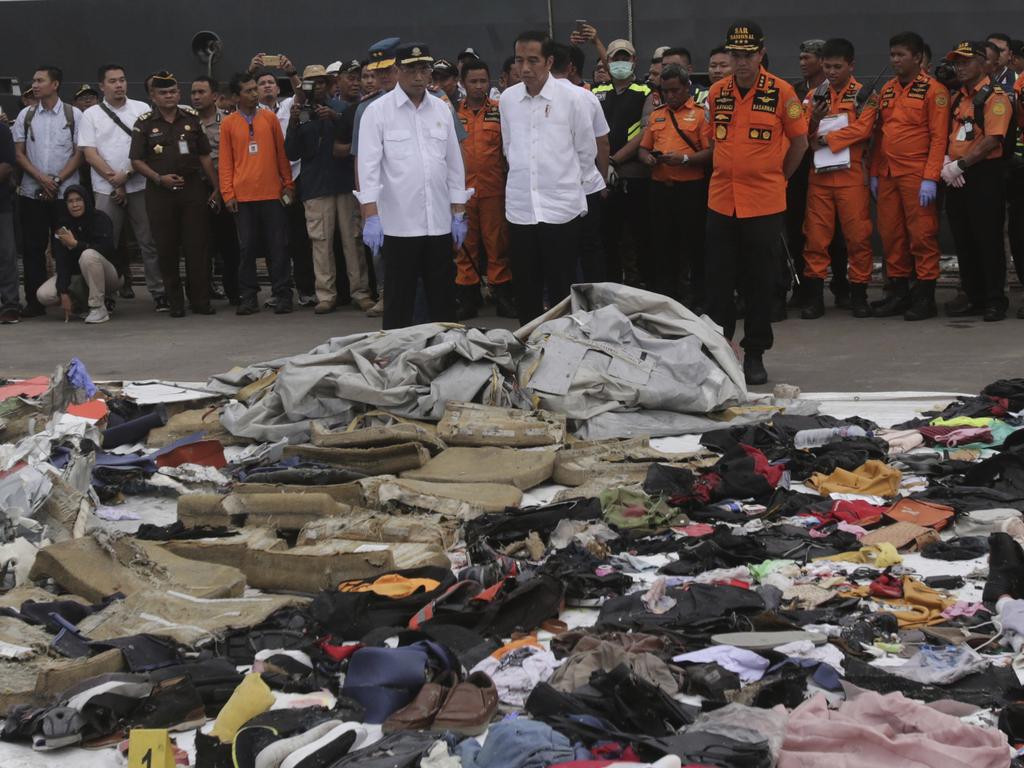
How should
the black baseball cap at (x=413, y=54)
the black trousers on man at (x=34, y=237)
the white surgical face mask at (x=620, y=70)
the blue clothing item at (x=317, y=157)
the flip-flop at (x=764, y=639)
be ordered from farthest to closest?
the black trousers on man at (x=34, y=237) < the blue clothing item at (x=317, y=157) < the white surgical face mask at (x=620, y=70) < the black baseball cap at (x=413, y=54) < the flip-flop at (x=764, y=639)

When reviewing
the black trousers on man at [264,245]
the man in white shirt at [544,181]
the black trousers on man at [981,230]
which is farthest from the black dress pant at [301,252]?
the black trousers on man at [981,230]

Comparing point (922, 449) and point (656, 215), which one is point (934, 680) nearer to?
point (922, 449)

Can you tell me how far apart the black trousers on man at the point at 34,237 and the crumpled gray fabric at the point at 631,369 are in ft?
21.3

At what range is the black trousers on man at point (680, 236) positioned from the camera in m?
10.0

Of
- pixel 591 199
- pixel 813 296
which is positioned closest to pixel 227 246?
pixel 591 199

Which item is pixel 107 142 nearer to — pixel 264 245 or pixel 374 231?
pixel 264 245

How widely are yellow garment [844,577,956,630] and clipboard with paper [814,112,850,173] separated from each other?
5.96 m

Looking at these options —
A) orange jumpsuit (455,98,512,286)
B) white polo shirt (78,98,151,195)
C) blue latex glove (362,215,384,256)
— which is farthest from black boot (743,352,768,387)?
white polo shirt (78,98,151,195)

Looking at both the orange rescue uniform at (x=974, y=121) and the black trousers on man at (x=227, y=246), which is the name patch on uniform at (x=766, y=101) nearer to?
the orange rescue uniform at (x=974, y=121)

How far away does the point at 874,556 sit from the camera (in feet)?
15.3

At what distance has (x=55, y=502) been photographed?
16.9ft

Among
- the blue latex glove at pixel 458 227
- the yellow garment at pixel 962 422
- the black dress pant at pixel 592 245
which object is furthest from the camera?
the black dress pant at pixel 592 245

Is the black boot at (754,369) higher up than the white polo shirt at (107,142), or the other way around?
the white polo shirt at (107,142)

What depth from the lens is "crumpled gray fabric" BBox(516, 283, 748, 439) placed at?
6.59 m
